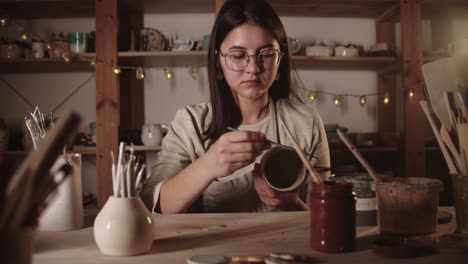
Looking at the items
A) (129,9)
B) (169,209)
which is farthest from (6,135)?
(169,209)

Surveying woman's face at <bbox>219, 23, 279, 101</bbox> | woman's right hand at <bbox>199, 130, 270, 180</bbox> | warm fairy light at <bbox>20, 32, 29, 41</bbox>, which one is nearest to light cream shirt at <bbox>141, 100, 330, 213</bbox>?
woman's face at <bbox>219, 23, 279, 101</bbox>

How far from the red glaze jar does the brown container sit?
A: 136 mm

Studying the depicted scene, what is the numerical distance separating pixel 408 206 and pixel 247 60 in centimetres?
78

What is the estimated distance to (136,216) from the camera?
775mm

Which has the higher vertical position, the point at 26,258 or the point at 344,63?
the point at 344,63

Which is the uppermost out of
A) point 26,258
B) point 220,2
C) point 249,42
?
point 220,2

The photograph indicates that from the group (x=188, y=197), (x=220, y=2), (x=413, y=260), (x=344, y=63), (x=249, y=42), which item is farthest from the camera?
(x=344, y=63)

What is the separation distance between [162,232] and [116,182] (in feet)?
0.74

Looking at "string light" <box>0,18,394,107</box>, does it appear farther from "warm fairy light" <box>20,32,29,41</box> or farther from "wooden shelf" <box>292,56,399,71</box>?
"wooden shelf" <box>292,56,399,71</box>

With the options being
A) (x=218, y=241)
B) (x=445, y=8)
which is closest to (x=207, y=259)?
(x=218, y=241)

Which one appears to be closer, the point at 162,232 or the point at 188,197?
the point at 162,232

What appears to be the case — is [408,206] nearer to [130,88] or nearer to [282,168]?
[282,168]

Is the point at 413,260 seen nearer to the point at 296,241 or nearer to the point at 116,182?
the point at 296,241

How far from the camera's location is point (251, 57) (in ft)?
4.77
